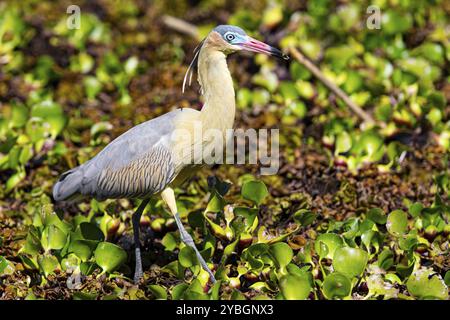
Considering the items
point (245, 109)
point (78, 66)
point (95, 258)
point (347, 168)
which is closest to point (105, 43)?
point (78, 66)

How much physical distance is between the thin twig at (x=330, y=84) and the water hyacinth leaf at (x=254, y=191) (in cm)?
186

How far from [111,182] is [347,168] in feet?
6.10

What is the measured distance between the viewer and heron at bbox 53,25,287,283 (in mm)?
4727

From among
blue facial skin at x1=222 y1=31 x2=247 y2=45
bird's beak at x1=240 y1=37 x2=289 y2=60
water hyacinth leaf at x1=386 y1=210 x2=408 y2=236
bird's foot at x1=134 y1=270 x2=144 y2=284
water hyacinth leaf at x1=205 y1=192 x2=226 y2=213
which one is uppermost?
blue facial skin at x1=222 y1=31 x2=247 y2=45

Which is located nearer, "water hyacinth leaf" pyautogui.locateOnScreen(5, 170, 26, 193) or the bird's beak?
the bird's beak

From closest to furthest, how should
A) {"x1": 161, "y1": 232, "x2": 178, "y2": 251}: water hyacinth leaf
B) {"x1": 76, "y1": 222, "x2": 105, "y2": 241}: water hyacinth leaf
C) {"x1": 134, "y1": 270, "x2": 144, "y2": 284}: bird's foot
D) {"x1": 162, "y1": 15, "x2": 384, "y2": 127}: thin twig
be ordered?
{"x1": 134, "y1": 270, "x2": 144, "y2": 284}: bird's foot, {"x1": 76, "y1": 222, "x2": 105, "y2": 241}: water hyacinth leaf, {"x1": 161, "y1": 232, "x2": 178, "y2": 251}: water hyacinth leaf, {"x1": 162, "y1": 15, "x2": 384, "y2": 127}: thin twig

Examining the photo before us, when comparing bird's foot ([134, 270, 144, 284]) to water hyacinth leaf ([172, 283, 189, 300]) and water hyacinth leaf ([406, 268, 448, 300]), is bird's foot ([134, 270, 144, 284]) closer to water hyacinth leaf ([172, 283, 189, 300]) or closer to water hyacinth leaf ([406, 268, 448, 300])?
water hyacinth leaf ([172, 283, 189, 300])

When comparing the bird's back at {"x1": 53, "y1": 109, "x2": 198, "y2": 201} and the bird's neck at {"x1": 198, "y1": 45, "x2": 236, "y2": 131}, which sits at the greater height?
the bird's neck at {"x1": 198, "y1": 45, "x2": 236, "y2": 131}

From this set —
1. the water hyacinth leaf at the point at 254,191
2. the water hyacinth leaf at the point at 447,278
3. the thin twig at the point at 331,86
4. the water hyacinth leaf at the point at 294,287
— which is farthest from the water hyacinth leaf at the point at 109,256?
the thin twig at the point at 331,86

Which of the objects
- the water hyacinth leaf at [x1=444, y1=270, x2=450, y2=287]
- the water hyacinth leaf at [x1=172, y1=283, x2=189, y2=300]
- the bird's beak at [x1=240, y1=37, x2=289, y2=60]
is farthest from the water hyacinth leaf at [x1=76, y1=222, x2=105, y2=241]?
the water hyacinth leaf at [x1=444, y1=270, x2=450, y2=287]

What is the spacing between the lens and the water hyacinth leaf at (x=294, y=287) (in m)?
4.20

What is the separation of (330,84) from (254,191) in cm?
216

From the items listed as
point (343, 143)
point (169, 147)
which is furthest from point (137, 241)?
point (343, 143)

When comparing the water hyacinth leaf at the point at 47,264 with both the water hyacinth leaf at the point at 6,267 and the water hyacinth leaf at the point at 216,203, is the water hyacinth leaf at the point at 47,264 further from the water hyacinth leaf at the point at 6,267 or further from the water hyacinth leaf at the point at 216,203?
the water hyacinth leaf at the point at 216,203
